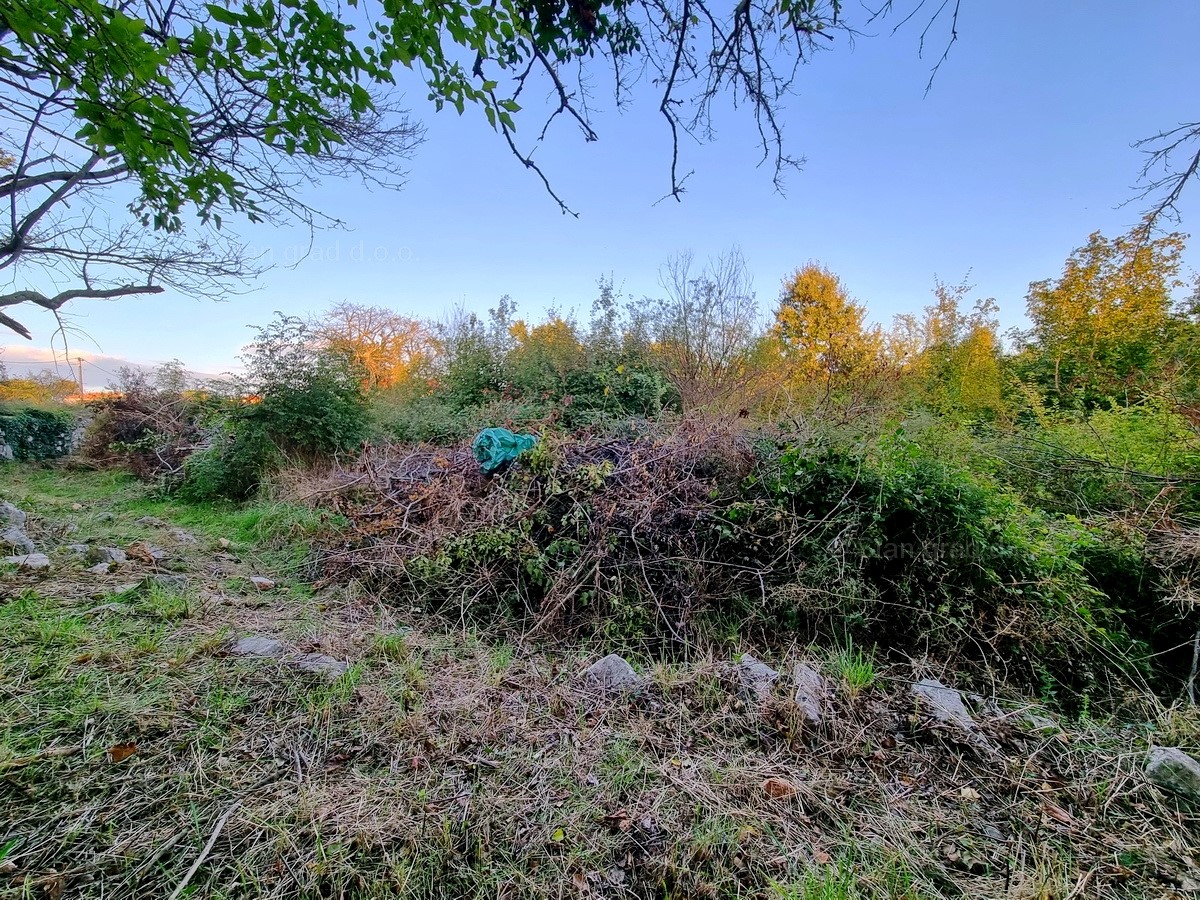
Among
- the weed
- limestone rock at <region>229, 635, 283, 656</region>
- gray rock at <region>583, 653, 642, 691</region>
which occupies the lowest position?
gray rock at <region>583, 653, 642, 691</region>

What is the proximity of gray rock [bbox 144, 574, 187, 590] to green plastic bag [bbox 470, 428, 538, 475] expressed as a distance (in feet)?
6.88

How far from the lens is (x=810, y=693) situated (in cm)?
208

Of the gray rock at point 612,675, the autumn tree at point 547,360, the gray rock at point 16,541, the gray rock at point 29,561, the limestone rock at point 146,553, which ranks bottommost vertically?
the gray rock at point 612,675

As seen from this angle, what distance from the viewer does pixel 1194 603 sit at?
97.7 inches

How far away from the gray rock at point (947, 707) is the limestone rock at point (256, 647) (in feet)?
10.2

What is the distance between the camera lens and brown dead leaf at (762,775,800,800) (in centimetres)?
161

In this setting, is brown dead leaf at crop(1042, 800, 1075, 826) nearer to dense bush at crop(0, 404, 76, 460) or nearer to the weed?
the weed

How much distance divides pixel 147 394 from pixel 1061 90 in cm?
1294

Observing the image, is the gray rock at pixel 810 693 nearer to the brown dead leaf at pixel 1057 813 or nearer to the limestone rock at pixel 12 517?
the brown dead leaf at pixel 1057 813

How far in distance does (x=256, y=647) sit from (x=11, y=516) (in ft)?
10.3

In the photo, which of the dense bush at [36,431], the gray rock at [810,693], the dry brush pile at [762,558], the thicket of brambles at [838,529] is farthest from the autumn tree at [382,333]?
the gray rock at [810,693]

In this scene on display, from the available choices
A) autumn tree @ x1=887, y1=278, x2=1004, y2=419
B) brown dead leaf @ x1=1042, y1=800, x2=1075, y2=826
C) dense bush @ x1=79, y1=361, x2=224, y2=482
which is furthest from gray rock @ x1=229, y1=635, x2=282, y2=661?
autumn tree @ x1=887, y1=278, x2=1004, y2=419

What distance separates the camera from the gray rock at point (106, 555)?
3014 mm

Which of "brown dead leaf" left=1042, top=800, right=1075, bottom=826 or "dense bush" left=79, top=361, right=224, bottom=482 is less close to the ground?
"dense bush" left=79, top=361, right=224, bottom=482
